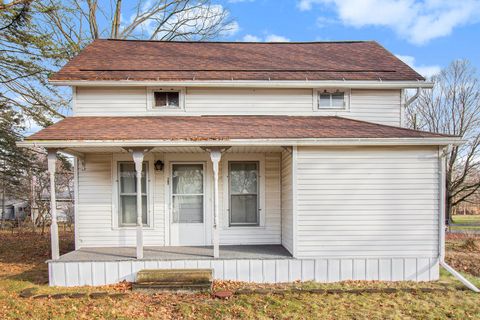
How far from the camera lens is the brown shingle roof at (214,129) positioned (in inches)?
251

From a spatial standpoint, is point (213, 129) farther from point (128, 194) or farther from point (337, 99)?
point (337, 99)

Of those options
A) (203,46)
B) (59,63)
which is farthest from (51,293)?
(59,63)

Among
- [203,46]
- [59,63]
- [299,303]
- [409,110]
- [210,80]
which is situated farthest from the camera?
[409,110]

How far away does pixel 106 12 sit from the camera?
15.9m

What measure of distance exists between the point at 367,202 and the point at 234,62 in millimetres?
5288

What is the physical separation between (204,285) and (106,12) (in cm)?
1519

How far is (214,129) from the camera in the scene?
687 cm

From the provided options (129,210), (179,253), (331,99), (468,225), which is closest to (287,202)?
(179,253)

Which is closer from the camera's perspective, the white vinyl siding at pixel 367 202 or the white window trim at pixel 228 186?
the white vinyl siding at pixel 367 202

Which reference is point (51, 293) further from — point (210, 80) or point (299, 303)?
point (210, 80)

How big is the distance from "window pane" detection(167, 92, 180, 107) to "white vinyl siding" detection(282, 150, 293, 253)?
3.05 metres

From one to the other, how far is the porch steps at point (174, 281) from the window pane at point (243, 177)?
A: 2.51 m

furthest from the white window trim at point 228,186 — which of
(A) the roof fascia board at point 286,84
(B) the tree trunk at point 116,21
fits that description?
(B) the tree trunk at point 116,21

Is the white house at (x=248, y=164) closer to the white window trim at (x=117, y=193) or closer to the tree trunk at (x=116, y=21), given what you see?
the white window trim at (x=117, y=193)
